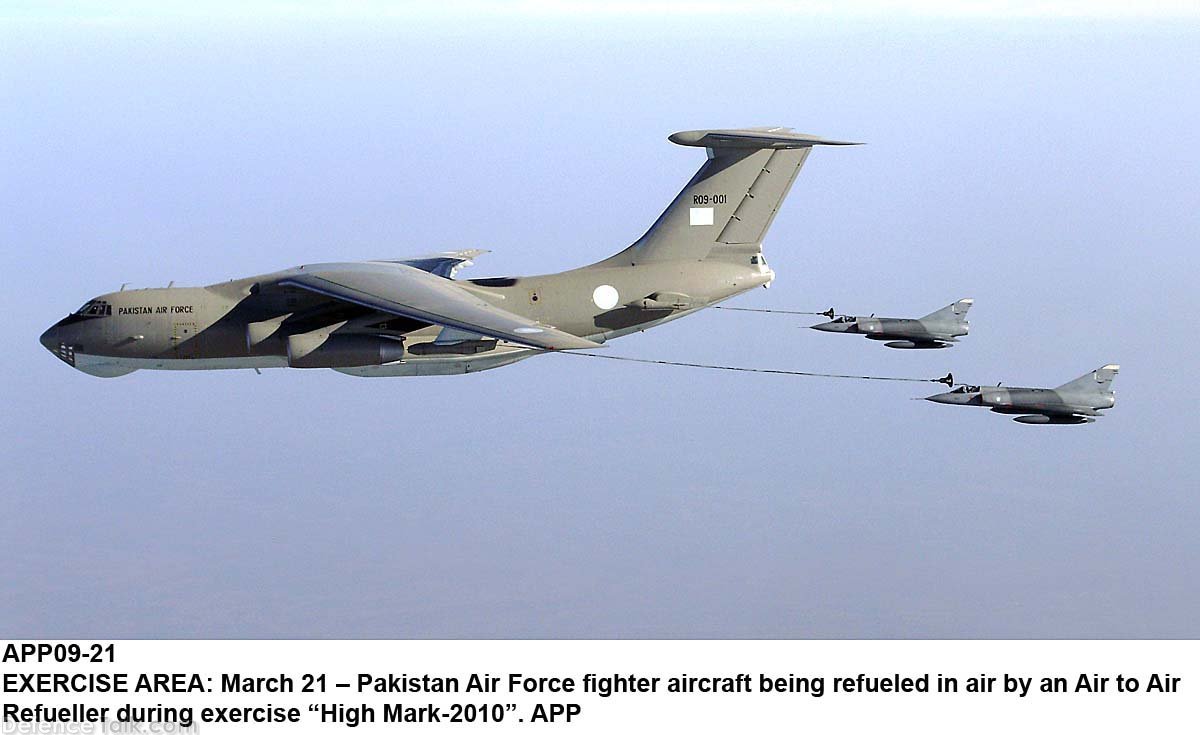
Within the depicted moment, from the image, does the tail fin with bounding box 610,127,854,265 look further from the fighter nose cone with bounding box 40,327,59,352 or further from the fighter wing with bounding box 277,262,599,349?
the fighter nose cone with bounding box 40,327,59,352

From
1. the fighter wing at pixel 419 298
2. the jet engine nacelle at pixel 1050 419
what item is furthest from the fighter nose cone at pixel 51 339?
the jet engine nacelle at pixel 1050 419

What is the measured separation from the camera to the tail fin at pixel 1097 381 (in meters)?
24.0

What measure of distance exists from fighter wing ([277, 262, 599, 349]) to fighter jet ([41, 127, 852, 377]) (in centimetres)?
3

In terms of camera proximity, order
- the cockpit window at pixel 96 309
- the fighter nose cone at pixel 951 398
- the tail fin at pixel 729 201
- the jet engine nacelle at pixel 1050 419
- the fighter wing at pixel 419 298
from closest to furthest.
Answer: the fighter wing at pixel 419 298 < the fighter nose cone at pixel 951 398 < the jet engine nacelle at pixel 1050 419 < the cockpit window at pixel 96 309 < the tail fin at pixel 729 201

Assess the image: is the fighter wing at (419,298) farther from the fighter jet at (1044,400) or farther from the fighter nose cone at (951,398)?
the fighter jet at (1044,400)

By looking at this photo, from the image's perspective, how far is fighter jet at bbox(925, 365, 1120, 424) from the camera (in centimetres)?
2378

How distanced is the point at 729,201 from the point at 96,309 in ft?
32.3

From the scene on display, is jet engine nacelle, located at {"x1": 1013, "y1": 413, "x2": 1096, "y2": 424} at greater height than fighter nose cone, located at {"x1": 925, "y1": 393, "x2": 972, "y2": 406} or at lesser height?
lesser

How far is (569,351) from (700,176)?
250 inches

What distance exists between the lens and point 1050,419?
78.6 ft

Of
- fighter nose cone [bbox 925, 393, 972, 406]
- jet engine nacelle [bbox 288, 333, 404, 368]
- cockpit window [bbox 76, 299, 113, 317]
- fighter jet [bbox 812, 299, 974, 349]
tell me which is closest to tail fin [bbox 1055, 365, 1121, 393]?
fighter nose cone [bbox 925, 393, 972, 406]

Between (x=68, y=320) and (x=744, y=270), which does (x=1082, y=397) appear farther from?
(x=68, y=320)

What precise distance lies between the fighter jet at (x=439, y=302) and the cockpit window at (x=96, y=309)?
2cm
